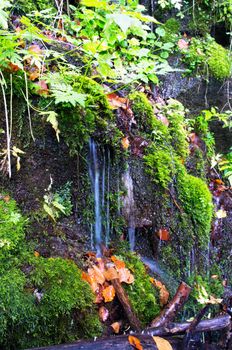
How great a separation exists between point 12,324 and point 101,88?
221cm

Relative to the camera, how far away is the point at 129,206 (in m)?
3.72

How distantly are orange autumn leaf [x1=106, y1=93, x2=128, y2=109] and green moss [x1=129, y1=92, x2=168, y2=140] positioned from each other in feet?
0.50

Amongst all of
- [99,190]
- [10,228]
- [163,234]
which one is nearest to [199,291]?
[163,234]

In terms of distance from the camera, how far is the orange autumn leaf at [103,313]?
9.54 feet

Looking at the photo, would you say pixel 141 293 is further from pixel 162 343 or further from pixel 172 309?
pixel 162 343

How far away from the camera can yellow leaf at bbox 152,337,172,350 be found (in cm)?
263

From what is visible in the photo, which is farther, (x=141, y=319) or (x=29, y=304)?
(x=141, y=319)

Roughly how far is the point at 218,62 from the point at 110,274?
3.87 metres

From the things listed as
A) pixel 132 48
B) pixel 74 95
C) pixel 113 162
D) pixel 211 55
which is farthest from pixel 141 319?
pixel 211 55

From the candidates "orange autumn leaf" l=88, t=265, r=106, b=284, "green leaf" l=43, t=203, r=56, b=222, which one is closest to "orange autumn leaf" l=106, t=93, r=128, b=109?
"green leaf" l=43, t=203, r=56, b=222

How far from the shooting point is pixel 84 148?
3426mm

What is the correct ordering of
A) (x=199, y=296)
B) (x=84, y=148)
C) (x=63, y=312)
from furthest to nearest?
(x=199, y=296) → (x=84, y=148) → (x=63, y=312)

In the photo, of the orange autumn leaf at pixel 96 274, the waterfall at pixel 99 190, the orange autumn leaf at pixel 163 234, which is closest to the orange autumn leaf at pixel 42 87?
the waterfall at pixel 99 190

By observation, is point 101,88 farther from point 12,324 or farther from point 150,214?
point 12,324
